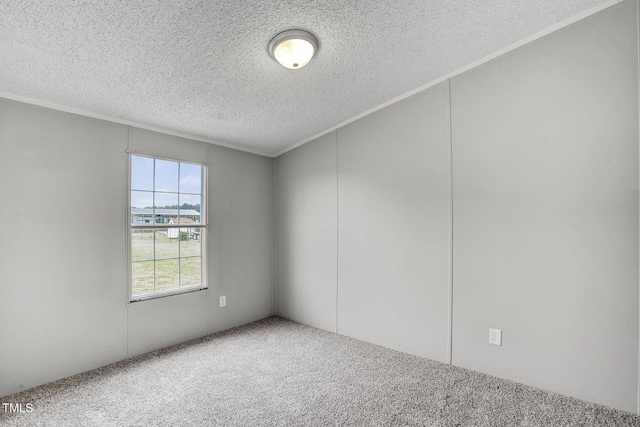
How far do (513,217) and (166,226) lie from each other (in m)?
3.19

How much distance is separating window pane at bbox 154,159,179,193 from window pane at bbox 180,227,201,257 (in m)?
0.47

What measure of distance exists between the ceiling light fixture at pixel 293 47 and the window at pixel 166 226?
1.84m

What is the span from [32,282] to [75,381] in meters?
0.85

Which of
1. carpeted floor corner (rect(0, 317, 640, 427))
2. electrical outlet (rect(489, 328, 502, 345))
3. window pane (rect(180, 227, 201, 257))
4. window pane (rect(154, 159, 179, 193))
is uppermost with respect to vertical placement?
window pane (rect(154, 159, 179, 193))

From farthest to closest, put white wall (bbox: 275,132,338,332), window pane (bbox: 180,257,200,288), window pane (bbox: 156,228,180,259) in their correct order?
white wall (bbox: 275,132,338,332) < window pane (bbox: 180,257,200,288) < window pane (bbox: 156,228,180,259)

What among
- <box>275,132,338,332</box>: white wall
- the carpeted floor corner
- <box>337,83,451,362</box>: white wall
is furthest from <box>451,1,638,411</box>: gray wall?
<box>275,132,338,332</box>: white wall

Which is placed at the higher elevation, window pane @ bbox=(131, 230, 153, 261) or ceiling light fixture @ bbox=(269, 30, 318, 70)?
ceiling light fixture @ bbox=(269, 30, 318, 70)

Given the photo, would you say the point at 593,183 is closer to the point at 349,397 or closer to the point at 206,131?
the point at 349,397

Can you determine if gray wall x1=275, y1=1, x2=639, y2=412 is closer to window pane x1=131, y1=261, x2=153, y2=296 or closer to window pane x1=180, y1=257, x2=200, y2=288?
window pane x1=180, y1=257, x2=200, y2=288

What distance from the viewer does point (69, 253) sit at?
256 cm

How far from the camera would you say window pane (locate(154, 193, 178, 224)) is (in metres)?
3.16

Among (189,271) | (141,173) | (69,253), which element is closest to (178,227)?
(189,271)

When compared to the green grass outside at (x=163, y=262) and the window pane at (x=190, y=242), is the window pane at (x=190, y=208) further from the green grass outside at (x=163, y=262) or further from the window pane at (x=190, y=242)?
the green grass outside at (x=163, y=262)

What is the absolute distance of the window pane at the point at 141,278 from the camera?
2.99 metres
